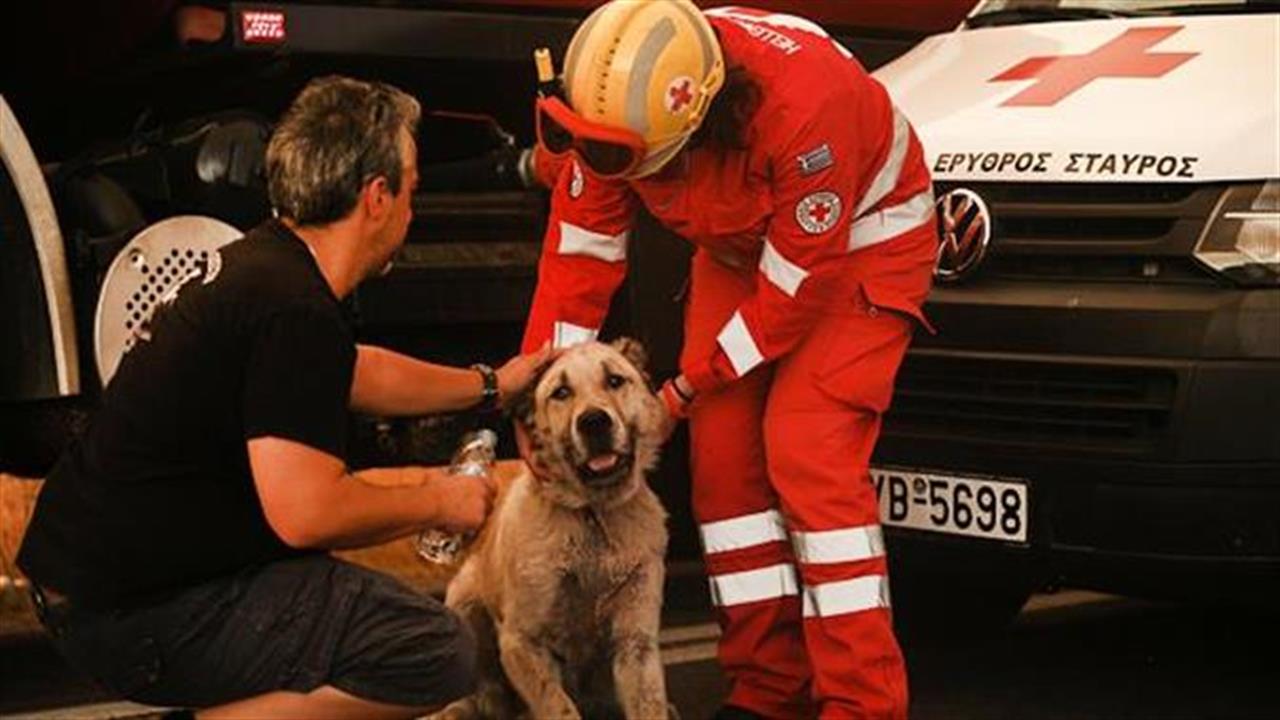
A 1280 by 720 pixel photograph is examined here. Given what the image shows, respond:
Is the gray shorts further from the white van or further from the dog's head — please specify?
the white van

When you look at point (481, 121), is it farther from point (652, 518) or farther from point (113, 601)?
point (113, 601)

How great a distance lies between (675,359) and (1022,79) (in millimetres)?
1139

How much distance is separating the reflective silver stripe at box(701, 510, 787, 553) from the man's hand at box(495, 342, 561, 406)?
571 millimetres

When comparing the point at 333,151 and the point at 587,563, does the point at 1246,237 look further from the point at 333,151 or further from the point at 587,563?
the point at 333,151

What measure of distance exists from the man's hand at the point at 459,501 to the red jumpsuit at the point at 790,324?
0.86 metres

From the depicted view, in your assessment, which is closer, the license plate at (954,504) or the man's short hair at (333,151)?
the man's short hair at (333,151)

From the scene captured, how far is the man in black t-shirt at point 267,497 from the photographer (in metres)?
3.56

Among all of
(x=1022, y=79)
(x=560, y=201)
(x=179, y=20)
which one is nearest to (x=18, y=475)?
(x=179, y=20)

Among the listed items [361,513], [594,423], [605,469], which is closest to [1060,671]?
[605,469]

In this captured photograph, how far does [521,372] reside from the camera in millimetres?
4445

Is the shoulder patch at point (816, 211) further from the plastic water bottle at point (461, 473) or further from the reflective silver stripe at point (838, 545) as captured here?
the plastic water bottle at point (461, 473)

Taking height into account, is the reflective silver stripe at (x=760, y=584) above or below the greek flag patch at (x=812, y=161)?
below

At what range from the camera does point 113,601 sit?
3670 mm

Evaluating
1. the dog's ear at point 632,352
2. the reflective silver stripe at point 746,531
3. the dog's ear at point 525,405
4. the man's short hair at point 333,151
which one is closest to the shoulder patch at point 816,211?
the dog's ear at point 632,352
